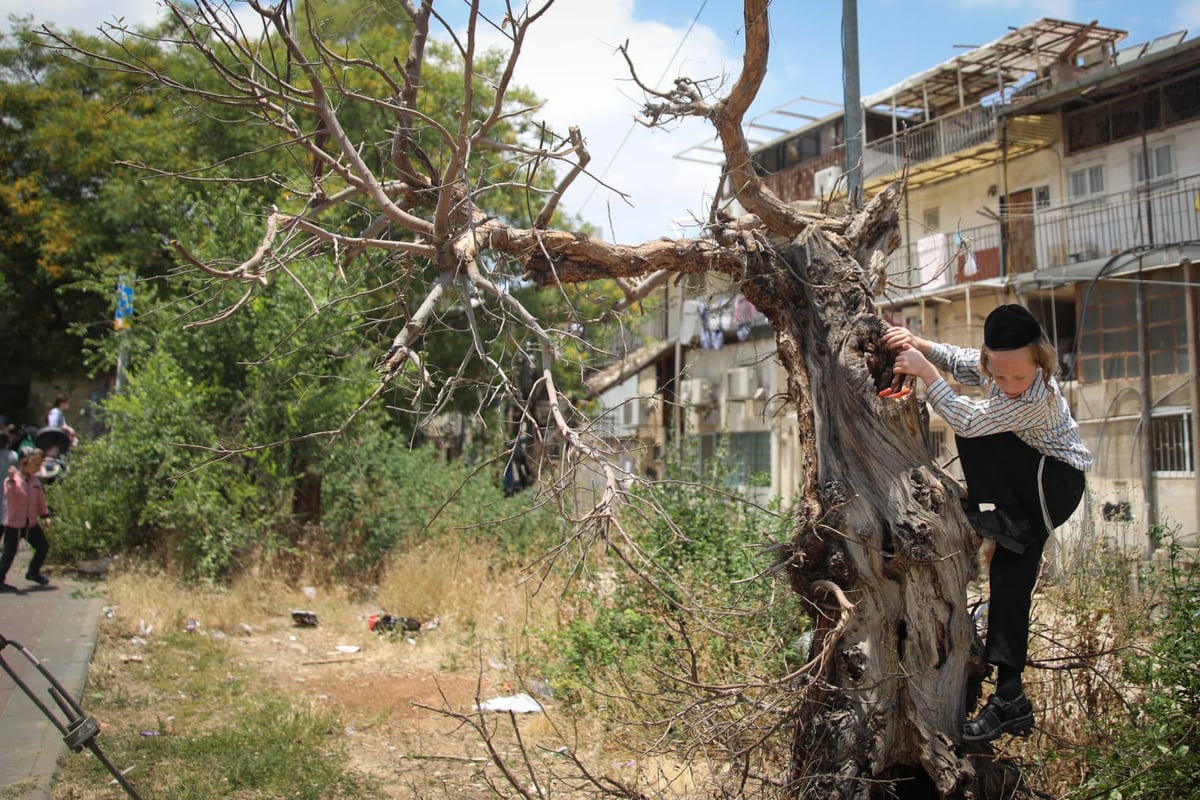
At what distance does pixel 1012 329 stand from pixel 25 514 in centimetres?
1078

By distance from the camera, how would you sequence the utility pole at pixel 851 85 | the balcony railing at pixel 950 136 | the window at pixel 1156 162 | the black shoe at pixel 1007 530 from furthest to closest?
the balcony railing at pixel 950 136 → the window at pixel 1156 162 → the utility pole at pixel 851 85 → the black shoe at pixel 1007 530

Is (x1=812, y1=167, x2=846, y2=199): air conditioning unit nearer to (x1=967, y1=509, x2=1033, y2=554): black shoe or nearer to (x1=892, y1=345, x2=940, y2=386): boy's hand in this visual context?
(x1=892, y1=345, x2=940, y2=386): boy's hand

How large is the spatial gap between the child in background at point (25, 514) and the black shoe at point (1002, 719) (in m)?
10.5

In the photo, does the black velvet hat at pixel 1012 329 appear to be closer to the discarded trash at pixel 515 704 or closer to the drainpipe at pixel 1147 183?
the discarded trash at pixel 515 704

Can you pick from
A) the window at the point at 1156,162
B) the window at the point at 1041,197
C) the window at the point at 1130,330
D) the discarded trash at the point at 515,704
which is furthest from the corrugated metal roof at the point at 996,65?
the discarded trash at the point at 515,704

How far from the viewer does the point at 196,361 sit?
12039 mm

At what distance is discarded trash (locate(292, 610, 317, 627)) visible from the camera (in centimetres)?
996

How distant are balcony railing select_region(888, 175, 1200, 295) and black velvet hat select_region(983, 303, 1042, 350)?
13917mm

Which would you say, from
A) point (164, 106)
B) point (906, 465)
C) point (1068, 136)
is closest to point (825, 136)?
point (1068, 136)

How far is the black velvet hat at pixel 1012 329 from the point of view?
3.85m

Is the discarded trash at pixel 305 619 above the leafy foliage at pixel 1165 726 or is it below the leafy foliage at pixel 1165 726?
below

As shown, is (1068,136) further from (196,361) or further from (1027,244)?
(196,361)

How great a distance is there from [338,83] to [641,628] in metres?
4.37

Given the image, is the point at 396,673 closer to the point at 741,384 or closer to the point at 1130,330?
the point at 1130,330
